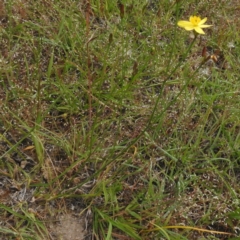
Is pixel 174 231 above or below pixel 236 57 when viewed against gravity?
below

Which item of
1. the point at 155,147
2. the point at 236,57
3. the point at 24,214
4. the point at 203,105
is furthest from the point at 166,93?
the point at 24,214

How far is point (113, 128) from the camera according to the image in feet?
5.56

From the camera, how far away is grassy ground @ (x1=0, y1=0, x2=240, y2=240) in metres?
1.47

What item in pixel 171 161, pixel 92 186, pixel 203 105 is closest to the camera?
pixel 92 186

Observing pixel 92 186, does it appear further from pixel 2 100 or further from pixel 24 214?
pixel 2 100

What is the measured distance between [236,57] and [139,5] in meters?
0.60

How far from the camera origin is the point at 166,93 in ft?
6.09

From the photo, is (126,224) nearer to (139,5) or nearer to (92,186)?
(92,186)

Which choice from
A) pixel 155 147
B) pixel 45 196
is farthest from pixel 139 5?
pixel 45 196

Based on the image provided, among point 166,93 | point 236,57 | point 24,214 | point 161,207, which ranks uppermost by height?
point 236,57

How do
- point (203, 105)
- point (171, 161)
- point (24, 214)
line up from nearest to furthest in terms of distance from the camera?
point (24, 214) → point (171, 161) → point (203, 105)

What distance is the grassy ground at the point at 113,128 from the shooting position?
147 cm

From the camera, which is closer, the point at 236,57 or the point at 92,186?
the point at 92,186

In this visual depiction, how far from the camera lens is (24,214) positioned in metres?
1.43
